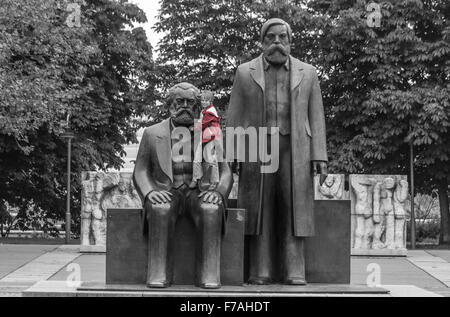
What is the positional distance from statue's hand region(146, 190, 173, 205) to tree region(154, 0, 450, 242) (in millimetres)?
21432

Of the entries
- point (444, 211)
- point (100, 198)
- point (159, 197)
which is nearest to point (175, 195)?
point (159, 197)

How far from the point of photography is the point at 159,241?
35.3 feet

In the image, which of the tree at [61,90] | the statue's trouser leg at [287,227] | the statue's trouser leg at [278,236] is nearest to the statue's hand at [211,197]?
the statue's trouser leg at [278,236]

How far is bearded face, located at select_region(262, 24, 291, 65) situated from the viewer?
456 inches

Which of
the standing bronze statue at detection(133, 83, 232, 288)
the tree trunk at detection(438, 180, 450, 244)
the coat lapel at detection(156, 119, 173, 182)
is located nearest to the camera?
the standing bronze statue at detection(133, 83, 232, 288)

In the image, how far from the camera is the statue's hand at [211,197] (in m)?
10.8

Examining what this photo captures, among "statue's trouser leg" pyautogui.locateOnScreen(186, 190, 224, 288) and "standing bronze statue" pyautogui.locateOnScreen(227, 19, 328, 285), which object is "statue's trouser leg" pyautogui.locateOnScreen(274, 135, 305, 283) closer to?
"standing bronze statue" pyautogui.locateOnScreen(227, 19, 328, 285)

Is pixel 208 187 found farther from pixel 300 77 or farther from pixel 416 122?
pixel 416 122

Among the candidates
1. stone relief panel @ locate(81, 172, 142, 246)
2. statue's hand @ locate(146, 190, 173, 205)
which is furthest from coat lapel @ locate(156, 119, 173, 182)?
stone relief panel @ locate(81, 172, 142, 246)

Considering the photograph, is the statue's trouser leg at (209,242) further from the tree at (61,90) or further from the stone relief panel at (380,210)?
the stone relief panel at (380,210)

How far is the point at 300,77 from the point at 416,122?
69.4 ft

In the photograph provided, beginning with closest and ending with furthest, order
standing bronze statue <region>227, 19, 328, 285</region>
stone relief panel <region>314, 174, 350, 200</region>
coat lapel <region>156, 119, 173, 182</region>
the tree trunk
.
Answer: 1. coat lapel <region>156, 119, 173, 182</region>
2. standing bronze statue <region>227, 19, 328, 285</region>
3. stone relief panel <region>314, 174, 350, 200</region>
4. the tree trunk

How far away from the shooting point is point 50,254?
26625 mm

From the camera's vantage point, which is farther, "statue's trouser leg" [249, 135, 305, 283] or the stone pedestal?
the stone pedestal
